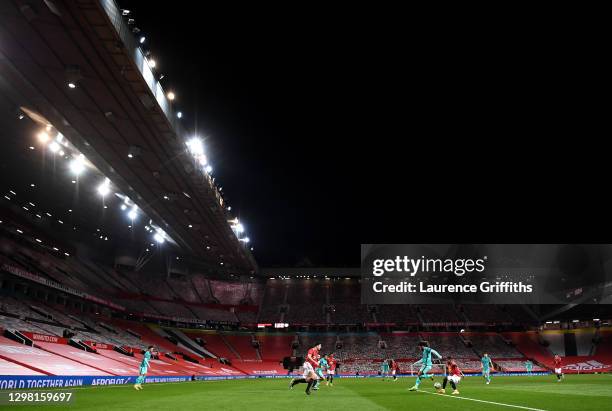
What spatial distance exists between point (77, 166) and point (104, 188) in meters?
6.01

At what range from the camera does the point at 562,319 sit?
246 feet

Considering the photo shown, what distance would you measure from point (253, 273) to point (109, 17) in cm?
6874

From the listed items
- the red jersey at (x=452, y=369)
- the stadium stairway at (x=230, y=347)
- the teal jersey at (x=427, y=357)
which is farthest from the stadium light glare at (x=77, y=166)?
the stadium stairway at (x=230, y=347)

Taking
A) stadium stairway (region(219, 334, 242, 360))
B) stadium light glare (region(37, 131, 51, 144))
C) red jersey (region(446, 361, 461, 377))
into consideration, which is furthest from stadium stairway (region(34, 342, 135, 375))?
stadium stairway (region(219, 334, 242, 360))

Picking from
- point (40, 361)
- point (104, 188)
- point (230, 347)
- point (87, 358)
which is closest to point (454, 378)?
point (40, 361)

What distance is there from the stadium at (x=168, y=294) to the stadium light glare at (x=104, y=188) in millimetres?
387

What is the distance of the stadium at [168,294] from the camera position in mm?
21750

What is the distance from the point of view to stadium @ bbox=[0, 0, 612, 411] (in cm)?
2175

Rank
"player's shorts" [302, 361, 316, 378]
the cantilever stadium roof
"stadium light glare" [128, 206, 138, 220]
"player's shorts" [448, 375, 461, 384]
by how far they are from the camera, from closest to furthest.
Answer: "player's shorts" [302, 361, 316, 378] < "player's shorts" [448, 375, 461, 384] < the cantilever stadium roof < "stadium light glare" [128, 206, 138, 220]

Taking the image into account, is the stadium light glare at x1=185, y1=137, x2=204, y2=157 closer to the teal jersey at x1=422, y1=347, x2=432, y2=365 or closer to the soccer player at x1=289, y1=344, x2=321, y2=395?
the soccer player at x1=289, y1=344, x2=321, y2=395

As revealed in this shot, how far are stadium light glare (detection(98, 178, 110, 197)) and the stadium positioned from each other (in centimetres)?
39

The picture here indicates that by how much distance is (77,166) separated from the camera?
42.3m

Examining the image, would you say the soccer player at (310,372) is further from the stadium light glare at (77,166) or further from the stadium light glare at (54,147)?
the stadium light glare at (77,166)

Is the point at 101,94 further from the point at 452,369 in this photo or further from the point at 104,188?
the point at 452,369
